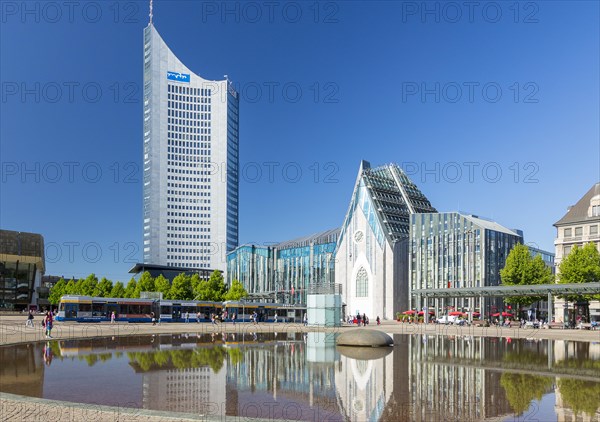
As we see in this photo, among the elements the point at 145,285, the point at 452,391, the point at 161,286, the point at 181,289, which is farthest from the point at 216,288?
the point at 452,391

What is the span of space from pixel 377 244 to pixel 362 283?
9.80 metres

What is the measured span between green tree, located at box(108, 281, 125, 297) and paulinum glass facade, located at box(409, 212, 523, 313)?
221ft

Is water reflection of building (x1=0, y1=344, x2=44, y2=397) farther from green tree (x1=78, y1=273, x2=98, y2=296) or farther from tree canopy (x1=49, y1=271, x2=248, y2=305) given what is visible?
green tree (x1=78, y1=273, x2=98, y2=296)

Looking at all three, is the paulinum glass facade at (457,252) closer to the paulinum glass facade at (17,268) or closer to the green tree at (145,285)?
the green tree at (145,285)

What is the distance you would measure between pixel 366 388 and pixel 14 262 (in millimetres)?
137600

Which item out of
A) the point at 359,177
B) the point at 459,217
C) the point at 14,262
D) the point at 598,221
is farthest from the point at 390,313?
the point at 14,262

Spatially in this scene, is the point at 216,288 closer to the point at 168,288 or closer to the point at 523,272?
the point at 168,288

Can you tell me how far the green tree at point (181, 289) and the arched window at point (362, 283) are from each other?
37481mm

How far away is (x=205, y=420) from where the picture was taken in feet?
41.6

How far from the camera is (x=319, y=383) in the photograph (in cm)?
2064

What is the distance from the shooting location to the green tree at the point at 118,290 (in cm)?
13162

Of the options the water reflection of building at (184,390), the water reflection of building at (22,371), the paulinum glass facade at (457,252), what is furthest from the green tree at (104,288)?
the water reflection of building at (184,390)

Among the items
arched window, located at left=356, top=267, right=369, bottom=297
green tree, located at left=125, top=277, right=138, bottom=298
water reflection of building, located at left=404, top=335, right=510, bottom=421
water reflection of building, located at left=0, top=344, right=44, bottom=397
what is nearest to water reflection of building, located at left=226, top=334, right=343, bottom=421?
water reflection of building, located at left=404, top=335, right=510, bottom=421

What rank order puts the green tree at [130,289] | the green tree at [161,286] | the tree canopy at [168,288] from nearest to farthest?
the tree canopy at [168,288]
the green tree at [161,286]
the green tree at [130,289]
